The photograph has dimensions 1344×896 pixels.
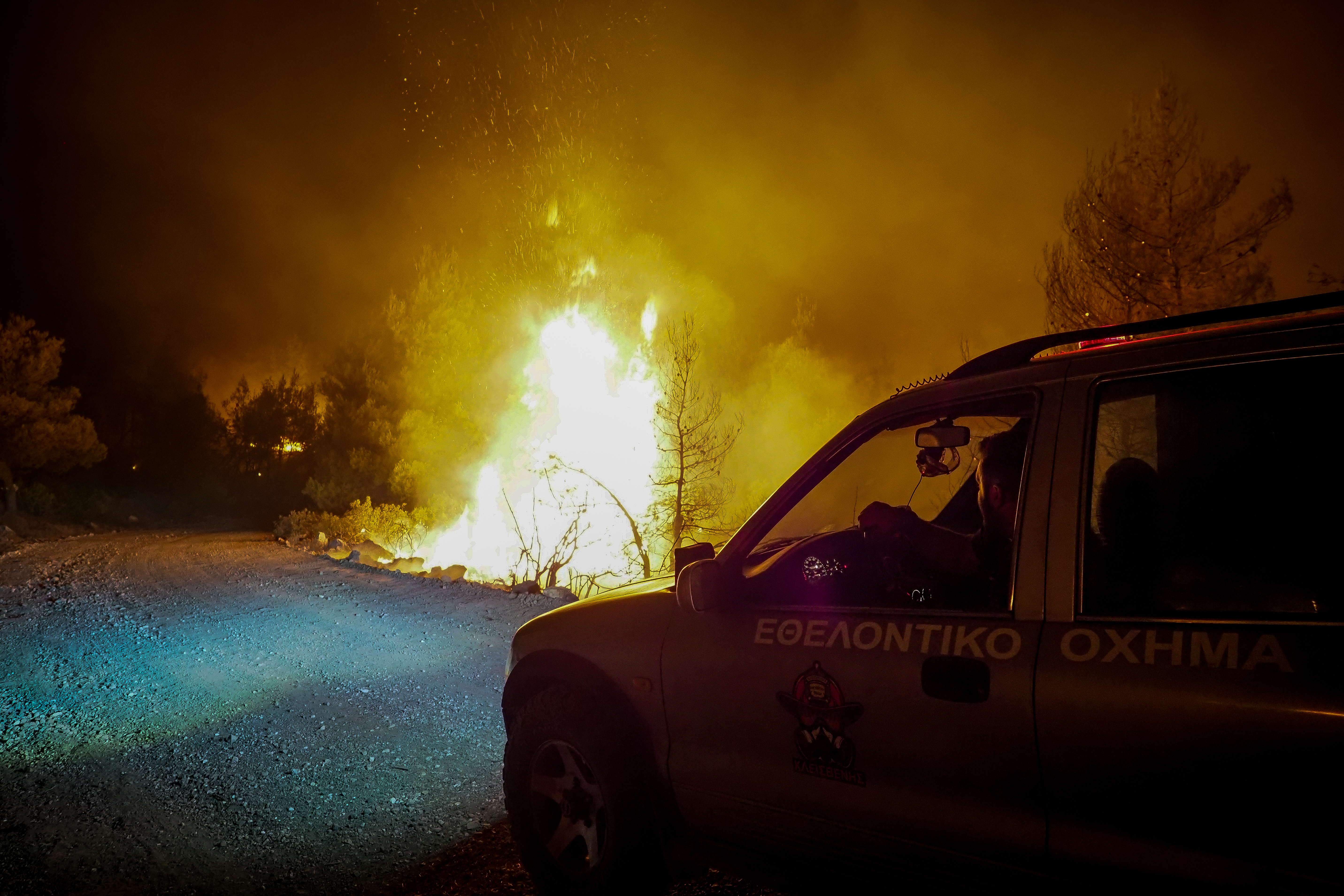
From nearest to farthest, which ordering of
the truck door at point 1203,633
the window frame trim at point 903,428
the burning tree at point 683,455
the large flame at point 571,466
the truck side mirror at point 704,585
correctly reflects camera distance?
the truck door at point 1203,633, the window frame trim at point 903,428, the truck side mirror at point 704,585, the burning tree at point 683,455, the large flame at point 571,466

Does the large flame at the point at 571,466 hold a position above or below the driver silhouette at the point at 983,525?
above

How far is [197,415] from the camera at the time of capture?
42.6 m

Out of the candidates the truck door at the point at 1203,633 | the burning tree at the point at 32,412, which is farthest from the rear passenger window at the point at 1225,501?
the burning tree at the point at 32,412

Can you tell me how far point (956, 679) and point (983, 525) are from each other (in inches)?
28.7

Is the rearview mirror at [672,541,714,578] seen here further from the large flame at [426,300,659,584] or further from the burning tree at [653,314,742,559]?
the large flame at [426,300,659,584]

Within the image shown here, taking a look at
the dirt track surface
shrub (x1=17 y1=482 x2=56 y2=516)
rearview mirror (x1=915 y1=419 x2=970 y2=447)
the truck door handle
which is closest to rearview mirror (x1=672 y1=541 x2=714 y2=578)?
rearview mirror (x1=915 y1=419 x2=970 y2=447)

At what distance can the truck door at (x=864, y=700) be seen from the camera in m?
1.98

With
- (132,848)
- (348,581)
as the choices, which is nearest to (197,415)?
(348,581)

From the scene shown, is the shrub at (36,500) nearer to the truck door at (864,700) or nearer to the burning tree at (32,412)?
the burning tree at (32,412)

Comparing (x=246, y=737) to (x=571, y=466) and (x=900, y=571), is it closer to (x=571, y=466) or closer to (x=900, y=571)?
(x=900, y=571)

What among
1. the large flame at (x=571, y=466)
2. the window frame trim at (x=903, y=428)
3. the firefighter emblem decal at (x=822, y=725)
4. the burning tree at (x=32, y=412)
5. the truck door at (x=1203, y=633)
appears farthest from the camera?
the large flame at (x=571, y=466)

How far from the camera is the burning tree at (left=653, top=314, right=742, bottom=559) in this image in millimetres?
23031

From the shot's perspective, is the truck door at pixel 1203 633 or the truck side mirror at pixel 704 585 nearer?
the truck door at pixel 1203 633

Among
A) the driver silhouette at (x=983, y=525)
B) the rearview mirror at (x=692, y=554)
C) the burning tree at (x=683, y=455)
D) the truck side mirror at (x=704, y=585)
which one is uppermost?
the burning tree at (x=683, y=455)
